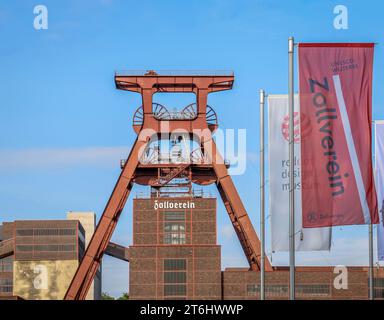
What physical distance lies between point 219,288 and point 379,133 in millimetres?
60643

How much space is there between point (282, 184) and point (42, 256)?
11936 cm

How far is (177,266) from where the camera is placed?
350 feet

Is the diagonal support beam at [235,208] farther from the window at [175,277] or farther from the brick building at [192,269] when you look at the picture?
the window at [175,277]

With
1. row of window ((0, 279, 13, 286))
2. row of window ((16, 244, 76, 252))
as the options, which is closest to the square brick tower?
row of window ((16, 244, 76, 252))

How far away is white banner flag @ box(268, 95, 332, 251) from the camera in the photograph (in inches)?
1800

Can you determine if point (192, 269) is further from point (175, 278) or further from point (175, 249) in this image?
point (175, 249)

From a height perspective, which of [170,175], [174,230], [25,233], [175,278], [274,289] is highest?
[170,175]

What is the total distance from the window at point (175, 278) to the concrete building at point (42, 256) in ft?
200

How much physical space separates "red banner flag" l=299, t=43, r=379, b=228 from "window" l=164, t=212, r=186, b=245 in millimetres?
73618

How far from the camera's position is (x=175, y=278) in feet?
348

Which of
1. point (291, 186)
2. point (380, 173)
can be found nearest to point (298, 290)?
point (380, 173)

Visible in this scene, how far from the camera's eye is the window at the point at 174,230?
108 metres
